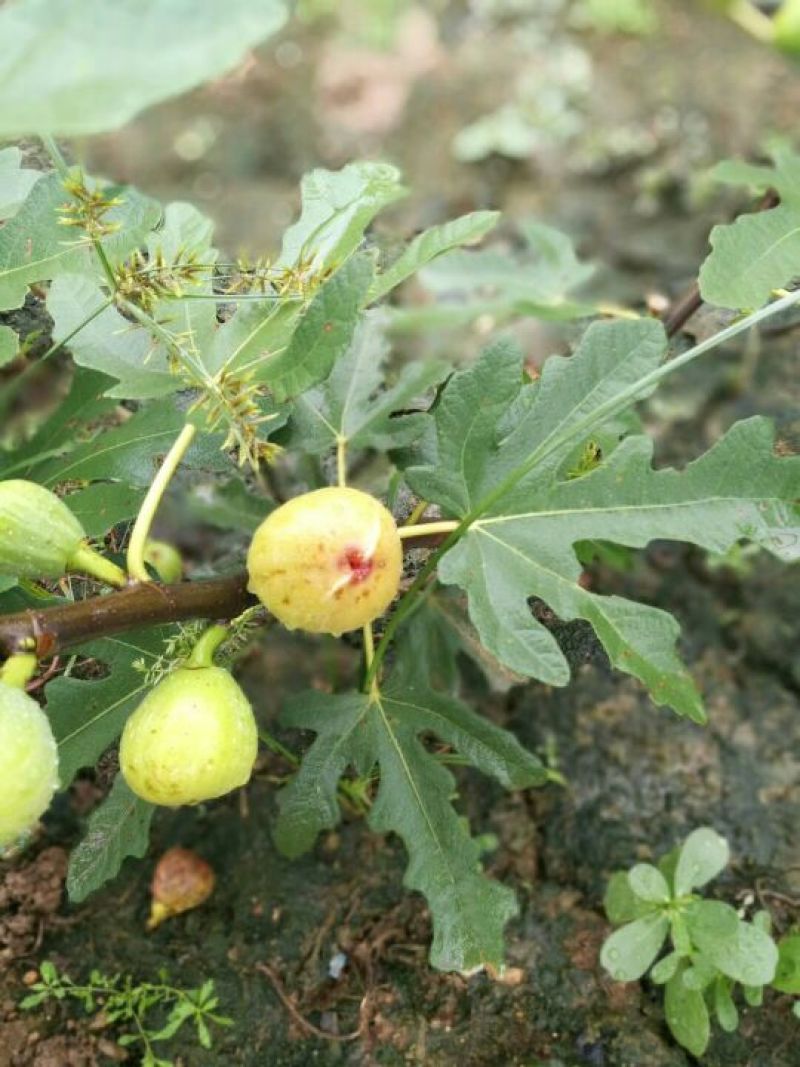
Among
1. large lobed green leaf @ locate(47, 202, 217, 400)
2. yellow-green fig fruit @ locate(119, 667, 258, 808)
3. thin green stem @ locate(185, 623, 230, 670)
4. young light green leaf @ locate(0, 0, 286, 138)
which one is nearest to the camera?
young light green leaf @ locate(0, 0, 286, 138)

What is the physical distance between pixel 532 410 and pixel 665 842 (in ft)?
3.19

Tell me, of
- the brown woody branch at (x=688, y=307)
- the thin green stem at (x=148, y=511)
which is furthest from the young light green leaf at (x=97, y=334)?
the brown woody branch at (x=688, y=307)

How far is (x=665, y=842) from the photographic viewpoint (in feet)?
6.24

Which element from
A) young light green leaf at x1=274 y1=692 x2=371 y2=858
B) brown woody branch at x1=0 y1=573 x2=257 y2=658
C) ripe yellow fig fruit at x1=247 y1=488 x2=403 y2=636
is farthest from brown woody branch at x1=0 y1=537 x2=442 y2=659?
young light green leaf at x1=274 y1=692 x2=371 y2=858

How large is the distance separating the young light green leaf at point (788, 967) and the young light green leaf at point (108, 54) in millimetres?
1533

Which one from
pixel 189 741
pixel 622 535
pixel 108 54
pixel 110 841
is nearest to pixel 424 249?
pixel 622 535

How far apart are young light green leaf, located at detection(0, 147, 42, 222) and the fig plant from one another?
0.04 meters

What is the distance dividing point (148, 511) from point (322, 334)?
0.32 meters

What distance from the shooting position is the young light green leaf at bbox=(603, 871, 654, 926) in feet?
5.45

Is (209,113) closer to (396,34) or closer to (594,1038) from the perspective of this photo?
(396,34)

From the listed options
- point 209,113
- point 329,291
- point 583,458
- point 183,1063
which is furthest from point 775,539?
point 209,113

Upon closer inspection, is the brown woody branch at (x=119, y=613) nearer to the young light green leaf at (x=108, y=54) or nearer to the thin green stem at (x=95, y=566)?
the thin green stem at (x=95, y=566)

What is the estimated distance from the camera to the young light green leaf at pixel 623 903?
1.66 metres

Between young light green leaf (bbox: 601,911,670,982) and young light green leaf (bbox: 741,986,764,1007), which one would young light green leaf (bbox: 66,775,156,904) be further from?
young light green leaf (bbox: 741,986,764,1007)
